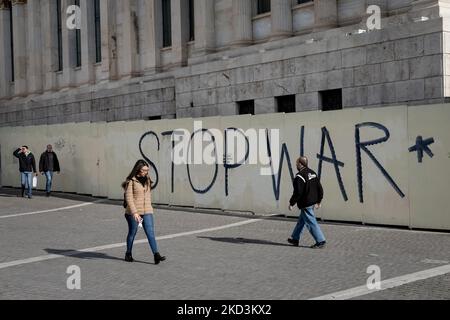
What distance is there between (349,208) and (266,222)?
1963 mm

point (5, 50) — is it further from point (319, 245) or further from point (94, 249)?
point (319, 245)

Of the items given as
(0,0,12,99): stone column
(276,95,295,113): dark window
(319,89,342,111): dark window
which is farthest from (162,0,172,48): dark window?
(0,0,12,99): stone column

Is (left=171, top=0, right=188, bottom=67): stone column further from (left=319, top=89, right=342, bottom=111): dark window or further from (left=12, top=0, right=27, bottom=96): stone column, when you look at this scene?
(left=12, top=0, right=27, bottom=96): stone column

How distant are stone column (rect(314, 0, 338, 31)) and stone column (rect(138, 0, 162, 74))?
34.7 feet

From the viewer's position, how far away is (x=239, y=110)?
23.2m

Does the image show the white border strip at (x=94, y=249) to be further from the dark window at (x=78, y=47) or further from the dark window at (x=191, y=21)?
the dark window at (x=78, y=47)

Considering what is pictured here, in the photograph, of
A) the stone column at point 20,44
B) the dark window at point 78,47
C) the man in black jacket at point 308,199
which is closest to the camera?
the man in black jacket at point 308,199

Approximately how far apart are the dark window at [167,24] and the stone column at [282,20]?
27.3ft

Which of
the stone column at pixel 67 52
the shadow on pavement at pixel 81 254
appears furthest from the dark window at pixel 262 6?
the stone column at pixel 67 52

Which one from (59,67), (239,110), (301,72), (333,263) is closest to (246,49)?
(239,110)

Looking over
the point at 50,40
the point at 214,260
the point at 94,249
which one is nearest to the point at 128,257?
the point at 214,260

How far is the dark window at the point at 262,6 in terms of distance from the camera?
24656 mm

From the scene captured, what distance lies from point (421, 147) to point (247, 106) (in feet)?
34.8
